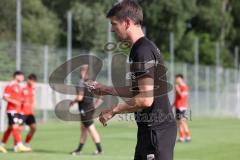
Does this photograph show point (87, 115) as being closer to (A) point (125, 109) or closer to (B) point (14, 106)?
(B) point (14, 106)

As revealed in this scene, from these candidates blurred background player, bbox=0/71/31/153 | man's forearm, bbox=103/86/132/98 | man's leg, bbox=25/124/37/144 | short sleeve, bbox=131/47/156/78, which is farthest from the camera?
man's leg, bbox=25/124/37/144

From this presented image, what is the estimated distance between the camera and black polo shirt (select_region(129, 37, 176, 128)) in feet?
17.5

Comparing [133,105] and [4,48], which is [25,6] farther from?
[133,105]

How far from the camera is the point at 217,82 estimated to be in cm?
5094

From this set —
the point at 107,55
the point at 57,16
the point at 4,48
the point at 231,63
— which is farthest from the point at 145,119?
the point at 231,63

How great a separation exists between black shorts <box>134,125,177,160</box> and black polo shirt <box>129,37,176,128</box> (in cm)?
6

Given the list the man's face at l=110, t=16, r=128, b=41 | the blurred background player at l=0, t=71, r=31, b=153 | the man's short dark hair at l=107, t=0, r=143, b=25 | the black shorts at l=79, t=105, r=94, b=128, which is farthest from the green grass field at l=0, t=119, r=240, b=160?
the man's short dark hair at l=107, t=0, r=143, b=25

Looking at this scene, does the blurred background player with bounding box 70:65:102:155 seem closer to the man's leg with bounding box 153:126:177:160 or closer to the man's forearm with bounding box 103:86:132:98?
the man's forearm with bounding box 103:86:132:98

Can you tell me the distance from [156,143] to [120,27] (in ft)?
3.58

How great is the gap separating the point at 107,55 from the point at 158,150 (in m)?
30.0

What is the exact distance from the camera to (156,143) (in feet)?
18.1

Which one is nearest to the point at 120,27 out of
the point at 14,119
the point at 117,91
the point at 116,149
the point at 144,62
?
the point at 144,62

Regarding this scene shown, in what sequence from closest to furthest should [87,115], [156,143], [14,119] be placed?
[156,143] < [87,115] < [14,119]

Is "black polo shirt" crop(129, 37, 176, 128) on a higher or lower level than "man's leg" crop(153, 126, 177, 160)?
higher
